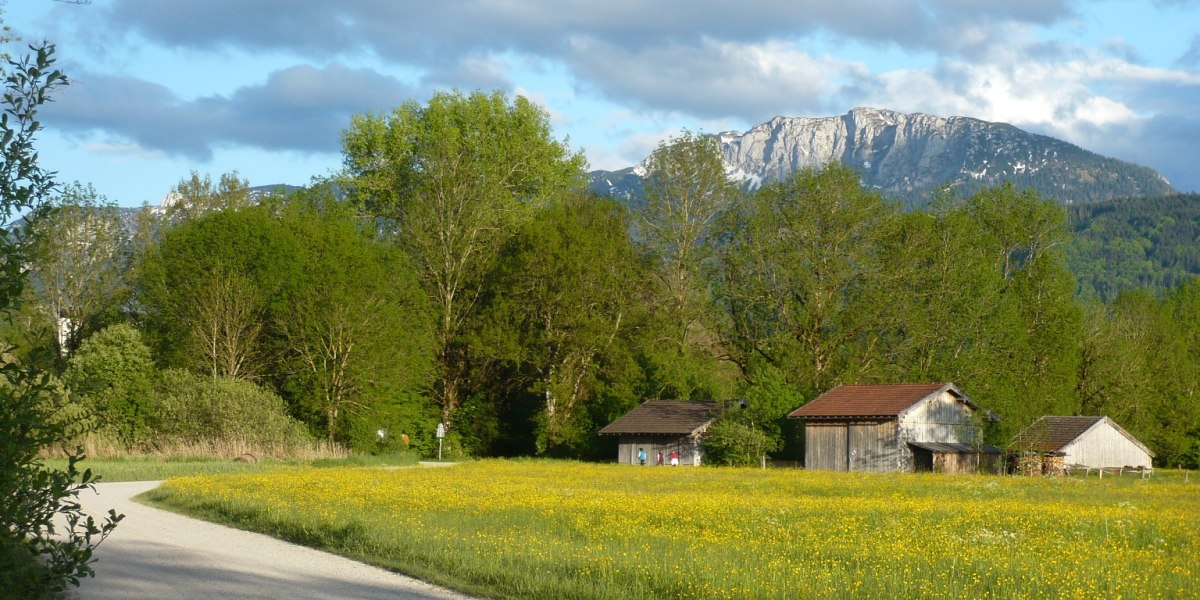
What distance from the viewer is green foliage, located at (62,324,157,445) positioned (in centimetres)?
6084

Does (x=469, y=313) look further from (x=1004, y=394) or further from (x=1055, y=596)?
(x=1055, y=596)

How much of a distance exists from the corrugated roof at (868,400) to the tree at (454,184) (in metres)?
20.8

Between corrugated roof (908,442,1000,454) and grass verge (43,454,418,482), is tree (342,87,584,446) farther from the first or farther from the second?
corrugated roof (908,442,1000,454)

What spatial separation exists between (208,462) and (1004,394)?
1678 inches

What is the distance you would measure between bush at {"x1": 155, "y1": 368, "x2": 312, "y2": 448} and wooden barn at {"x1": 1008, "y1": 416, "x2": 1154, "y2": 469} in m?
43.2

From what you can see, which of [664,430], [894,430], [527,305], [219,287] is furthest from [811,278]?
[219,287]

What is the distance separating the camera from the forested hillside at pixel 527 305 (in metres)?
63.6

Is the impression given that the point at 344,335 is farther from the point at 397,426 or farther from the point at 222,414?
the point at 222,414

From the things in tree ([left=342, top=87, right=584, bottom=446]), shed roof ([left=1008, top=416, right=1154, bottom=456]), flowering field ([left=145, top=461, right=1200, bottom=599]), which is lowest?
flowering field ([left=145, top=461, right=1200, bottom=599])

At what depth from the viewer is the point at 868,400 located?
201ft

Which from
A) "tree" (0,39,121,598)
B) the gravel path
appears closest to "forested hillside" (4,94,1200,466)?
the gravel path

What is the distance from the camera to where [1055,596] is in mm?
14203

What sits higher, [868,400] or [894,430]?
[868,400]

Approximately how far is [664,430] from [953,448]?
596 inches
